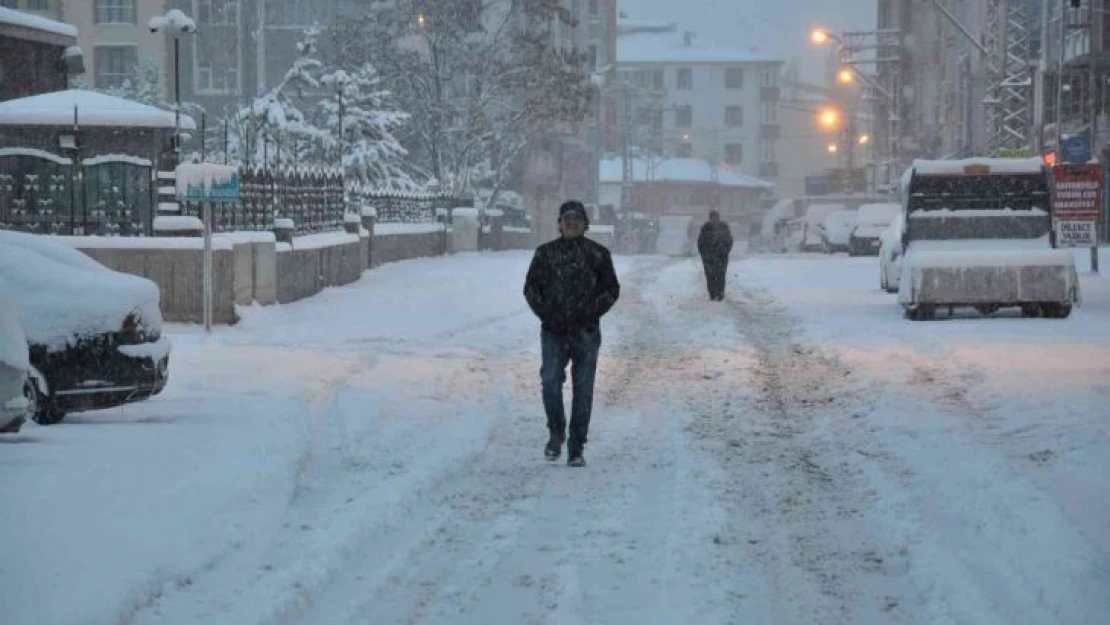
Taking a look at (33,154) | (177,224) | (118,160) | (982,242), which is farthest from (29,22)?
(982,242)

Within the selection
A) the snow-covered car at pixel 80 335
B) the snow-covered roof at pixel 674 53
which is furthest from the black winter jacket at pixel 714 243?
the snow-covered roof at pixel 674 53

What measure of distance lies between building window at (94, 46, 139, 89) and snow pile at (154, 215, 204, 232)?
54.7m

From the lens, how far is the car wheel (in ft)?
38.8

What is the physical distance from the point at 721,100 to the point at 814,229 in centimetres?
7795

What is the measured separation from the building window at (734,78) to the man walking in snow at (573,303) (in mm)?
126435

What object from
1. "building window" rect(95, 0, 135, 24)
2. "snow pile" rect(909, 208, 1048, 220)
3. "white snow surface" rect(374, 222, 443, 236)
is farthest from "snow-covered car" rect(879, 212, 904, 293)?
"building window" rect(95, 0, 135, 24)

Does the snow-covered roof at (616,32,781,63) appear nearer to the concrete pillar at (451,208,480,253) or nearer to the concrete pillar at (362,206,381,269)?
the concrete pillar at (451,208,480,253)

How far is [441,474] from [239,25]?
64.8 m

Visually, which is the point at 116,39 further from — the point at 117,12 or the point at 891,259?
the point at 891,259

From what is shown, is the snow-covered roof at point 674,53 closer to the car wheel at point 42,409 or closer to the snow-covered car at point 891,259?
the snow-covered car at point 891,259

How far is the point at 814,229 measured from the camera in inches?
2350

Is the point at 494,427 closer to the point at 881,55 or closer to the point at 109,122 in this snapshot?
the point at 109,122

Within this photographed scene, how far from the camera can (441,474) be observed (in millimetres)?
10438

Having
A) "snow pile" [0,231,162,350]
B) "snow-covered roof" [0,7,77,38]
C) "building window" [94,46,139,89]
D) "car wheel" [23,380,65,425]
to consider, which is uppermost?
"building window" [94,46,139,89]
